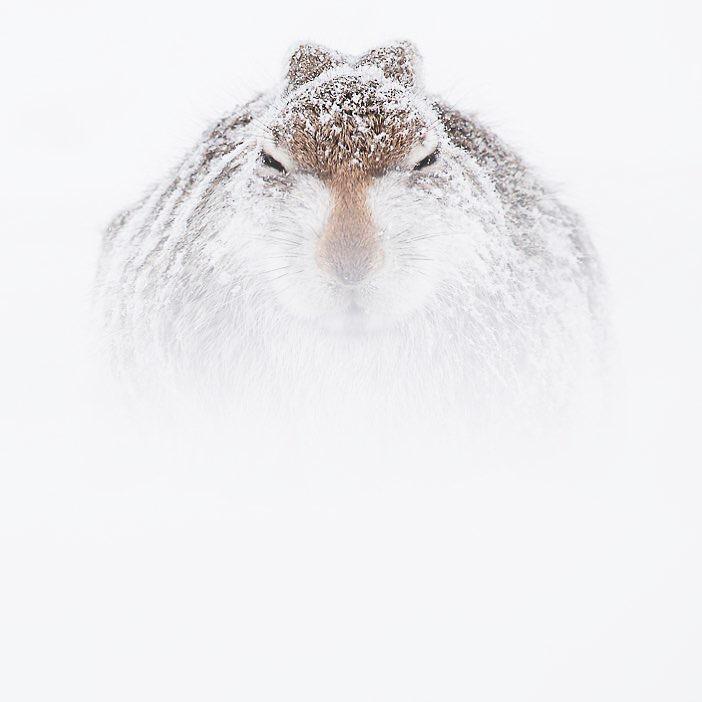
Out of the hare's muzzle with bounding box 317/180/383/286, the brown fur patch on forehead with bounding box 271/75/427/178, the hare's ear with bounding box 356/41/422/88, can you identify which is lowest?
the hare's muzzle with bounding box 317/180/383/286

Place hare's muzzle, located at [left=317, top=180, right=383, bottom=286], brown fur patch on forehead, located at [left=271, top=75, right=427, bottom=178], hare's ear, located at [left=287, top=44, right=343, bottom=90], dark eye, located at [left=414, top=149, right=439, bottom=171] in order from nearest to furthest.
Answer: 1. hare's muzzle, located at [left=317, top=180, right=383, bottom=286]
2. brown fur patch on forehead, located at [left=271, top=75, right=427, bottom=178]
3. dark eye, located at [left=414, top=149, right=439, bottom=171]
4. hare's ear, located at [left=287, top=44, right=343, bottom=90]

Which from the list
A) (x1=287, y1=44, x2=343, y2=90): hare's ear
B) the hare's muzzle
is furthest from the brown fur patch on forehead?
(x1=287, y1=44, x2=343, y2=90): hare's ear

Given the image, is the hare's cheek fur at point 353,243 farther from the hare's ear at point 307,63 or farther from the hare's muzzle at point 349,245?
the hare's ear at point 307,63

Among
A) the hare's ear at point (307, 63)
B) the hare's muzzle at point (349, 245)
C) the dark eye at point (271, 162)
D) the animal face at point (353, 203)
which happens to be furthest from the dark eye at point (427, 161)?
the hare's ear at point (307, 63)

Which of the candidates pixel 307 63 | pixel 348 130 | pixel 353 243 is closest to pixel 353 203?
pixel 353 243

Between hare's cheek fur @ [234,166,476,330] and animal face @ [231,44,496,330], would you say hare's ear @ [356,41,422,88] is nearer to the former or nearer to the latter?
animal face @ [231,44,496,330]

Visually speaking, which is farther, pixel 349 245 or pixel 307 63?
pixel 307 63

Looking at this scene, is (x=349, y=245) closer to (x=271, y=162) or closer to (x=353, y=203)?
(x=353, y=203)

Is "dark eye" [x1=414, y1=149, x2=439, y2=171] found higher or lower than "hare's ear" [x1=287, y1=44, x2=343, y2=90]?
lower
